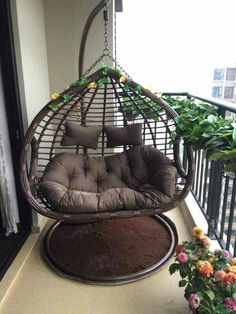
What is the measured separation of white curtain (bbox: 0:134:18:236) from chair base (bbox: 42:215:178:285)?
292 millimetres

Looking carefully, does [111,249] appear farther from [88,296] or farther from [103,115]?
[103,115]

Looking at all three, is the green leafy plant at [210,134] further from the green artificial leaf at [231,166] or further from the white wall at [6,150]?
the white wall at [6,150]

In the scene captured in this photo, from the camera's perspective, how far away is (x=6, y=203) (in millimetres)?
1949

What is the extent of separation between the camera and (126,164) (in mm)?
2178

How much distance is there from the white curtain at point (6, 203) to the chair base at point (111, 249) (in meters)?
0.29

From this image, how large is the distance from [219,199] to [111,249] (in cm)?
87

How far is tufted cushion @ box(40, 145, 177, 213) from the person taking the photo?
67.7 inches

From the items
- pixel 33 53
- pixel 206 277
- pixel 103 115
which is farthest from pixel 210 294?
pixel 33 53

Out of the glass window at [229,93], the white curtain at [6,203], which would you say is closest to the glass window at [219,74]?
the glass window at [229,93]

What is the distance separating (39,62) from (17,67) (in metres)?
0.49

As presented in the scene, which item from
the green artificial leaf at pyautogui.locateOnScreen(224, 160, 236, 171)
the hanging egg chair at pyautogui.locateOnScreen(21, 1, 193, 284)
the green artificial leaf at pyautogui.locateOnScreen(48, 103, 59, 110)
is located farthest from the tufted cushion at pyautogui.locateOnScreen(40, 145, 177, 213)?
the green artificial leaf at pyautogui.locateOnScreen(224, 160, 236, 171)

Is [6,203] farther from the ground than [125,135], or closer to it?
closer to it

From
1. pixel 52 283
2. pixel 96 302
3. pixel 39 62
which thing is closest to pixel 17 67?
pixel 39 62

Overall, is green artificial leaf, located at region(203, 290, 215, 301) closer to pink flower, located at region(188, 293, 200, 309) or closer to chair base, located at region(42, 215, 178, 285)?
pink flower, located at region(188, 293, 200, 309)
